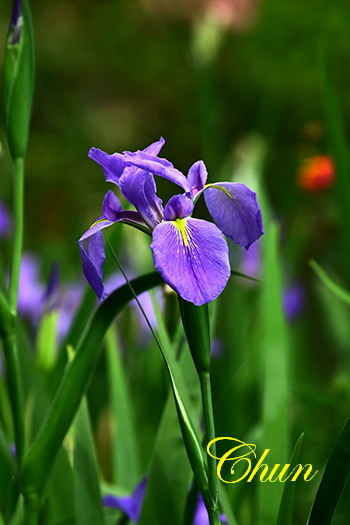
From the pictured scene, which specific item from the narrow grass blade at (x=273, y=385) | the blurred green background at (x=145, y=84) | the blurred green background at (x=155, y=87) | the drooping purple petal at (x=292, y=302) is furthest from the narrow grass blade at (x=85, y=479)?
the blurred green background at (x=145, y=84)

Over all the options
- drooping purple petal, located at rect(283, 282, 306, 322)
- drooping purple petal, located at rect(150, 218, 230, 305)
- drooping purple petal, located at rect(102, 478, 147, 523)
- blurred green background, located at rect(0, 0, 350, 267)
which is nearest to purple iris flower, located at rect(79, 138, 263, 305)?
drooping purple petal, located at rect(150, 218, 230, 305)

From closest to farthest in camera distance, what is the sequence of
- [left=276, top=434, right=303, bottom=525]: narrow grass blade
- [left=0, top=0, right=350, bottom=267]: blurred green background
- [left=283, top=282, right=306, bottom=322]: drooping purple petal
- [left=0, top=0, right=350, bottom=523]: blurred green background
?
1. [left=276, top=434, right=303, bottom=525]: narrow grass blade
2. [left=283, top=282, right=306, bottom=322]: drooping purple petal
3. [left=0, top=0, right=350, bottom=523]: blurred green background
4. [left=0, top=0, right=350, bottom=267]: blurred green background

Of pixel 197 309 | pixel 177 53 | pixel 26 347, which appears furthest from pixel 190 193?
pixel 177 53

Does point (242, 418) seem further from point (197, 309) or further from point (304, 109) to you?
point (304, 109)

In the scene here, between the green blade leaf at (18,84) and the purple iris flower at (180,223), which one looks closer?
the purple iris flower at (180,223)

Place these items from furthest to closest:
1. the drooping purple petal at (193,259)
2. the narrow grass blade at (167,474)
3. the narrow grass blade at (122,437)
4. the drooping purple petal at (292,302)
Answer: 1. the drooping purple petal at (292,302)
2. the narrow grass blade at (122,437)
3. the narrow grass blade at (167,474)
4. the drooping purple petal at (193,259)

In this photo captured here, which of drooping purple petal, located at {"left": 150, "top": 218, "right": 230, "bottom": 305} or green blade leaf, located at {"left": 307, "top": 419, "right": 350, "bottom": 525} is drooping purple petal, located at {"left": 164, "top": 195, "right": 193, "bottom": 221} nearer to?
drooping purple petal, located at {"left": 150, "top": 218, "right": 230, "bottom": 305}

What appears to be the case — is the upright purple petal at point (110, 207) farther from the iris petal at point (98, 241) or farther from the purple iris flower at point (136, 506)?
the purple iris flower at point (136, 506)
